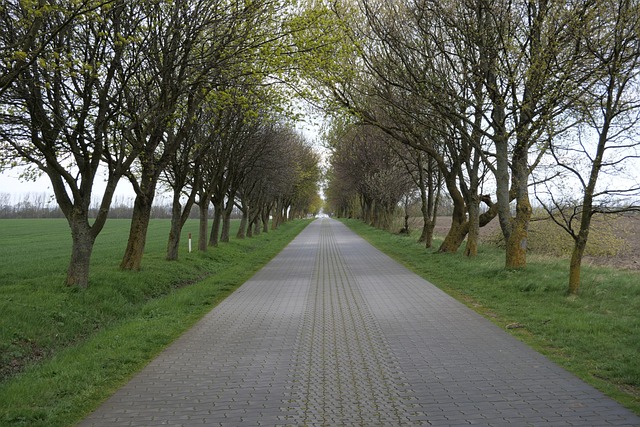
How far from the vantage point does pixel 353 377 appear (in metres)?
5.95

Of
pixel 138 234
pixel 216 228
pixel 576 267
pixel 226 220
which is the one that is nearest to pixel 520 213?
pixel 576 267

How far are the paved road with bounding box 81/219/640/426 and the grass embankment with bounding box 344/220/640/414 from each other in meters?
0.36

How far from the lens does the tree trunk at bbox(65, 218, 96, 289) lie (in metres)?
12.0

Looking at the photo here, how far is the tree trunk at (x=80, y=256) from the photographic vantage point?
12.0 metres

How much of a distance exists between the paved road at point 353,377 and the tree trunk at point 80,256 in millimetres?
3497

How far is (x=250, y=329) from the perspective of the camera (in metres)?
8.77

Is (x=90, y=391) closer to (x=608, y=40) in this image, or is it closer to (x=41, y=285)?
(x=41, y=285)

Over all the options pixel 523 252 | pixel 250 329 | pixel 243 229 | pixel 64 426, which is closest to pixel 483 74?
pixel 523 252

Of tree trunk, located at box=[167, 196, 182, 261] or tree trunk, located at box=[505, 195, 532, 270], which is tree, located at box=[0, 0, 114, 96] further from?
tree trunk, located at box=[505, 195, 532, 270]

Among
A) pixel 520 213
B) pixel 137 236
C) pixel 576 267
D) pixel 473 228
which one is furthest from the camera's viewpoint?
pixel 473 228

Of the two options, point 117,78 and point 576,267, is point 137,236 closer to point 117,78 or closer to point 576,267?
point 117,78

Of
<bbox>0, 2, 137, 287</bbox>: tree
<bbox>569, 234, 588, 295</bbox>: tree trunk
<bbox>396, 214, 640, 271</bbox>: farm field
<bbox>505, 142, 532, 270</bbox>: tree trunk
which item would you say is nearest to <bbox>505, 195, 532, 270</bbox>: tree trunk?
<bbox>505, 142, 532, 270</bbox>: tree trunk

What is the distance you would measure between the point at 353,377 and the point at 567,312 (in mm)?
5197

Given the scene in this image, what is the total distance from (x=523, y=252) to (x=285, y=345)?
9.46 meters
